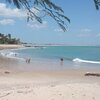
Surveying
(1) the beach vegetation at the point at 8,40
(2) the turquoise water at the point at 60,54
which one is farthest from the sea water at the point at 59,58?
(1) the beach vegetation at the point at 8,40

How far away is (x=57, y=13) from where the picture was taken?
511cm

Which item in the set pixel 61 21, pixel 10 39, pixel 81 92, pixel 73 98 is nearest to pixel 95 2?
pixel 61 21

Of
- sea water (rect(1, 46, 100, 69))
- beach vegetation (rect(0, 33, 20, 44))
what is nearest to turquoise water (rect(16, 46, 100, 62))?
sea water (rect(1, 46, 100, 69))

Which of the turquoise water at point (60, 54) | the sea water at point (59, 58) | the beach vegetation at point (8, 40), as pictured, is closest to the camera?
the sea water at point (59, 58)

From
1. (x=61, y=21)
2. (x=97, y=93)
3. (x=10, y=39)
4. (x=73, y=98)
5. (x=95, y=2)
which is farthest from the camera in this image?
(x=10, y=39)

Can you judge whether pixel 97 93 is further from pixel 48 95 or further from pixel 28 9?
pixel 28 9

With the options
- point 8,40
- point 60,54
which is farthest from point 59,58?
point 8,40

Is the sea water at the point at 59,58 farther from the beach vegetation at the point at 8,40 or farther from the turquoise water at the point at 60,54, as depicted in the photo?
the beach vegetation at the point at 8,40

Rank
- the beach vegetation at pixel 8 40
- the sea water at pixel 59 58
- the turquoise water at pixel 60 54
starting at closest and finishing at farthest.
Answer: the sea water at pixel 59 58 < the turquoise water at pixel 60 54 < the beach vegetation at pixel 8 40

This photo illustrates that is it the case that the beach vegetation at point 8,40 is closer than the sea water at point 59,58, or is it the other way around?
the sea water at point 59,58

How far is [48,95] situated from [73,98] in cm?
88

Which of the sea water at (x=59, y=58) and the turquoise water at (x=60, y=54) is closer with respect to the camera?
the sea water at (x=59, y=58)

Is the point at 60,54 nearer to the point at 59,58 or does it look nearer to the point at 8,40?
the point at 59,58

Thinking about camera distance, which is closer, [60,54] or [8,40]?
[60,54]
